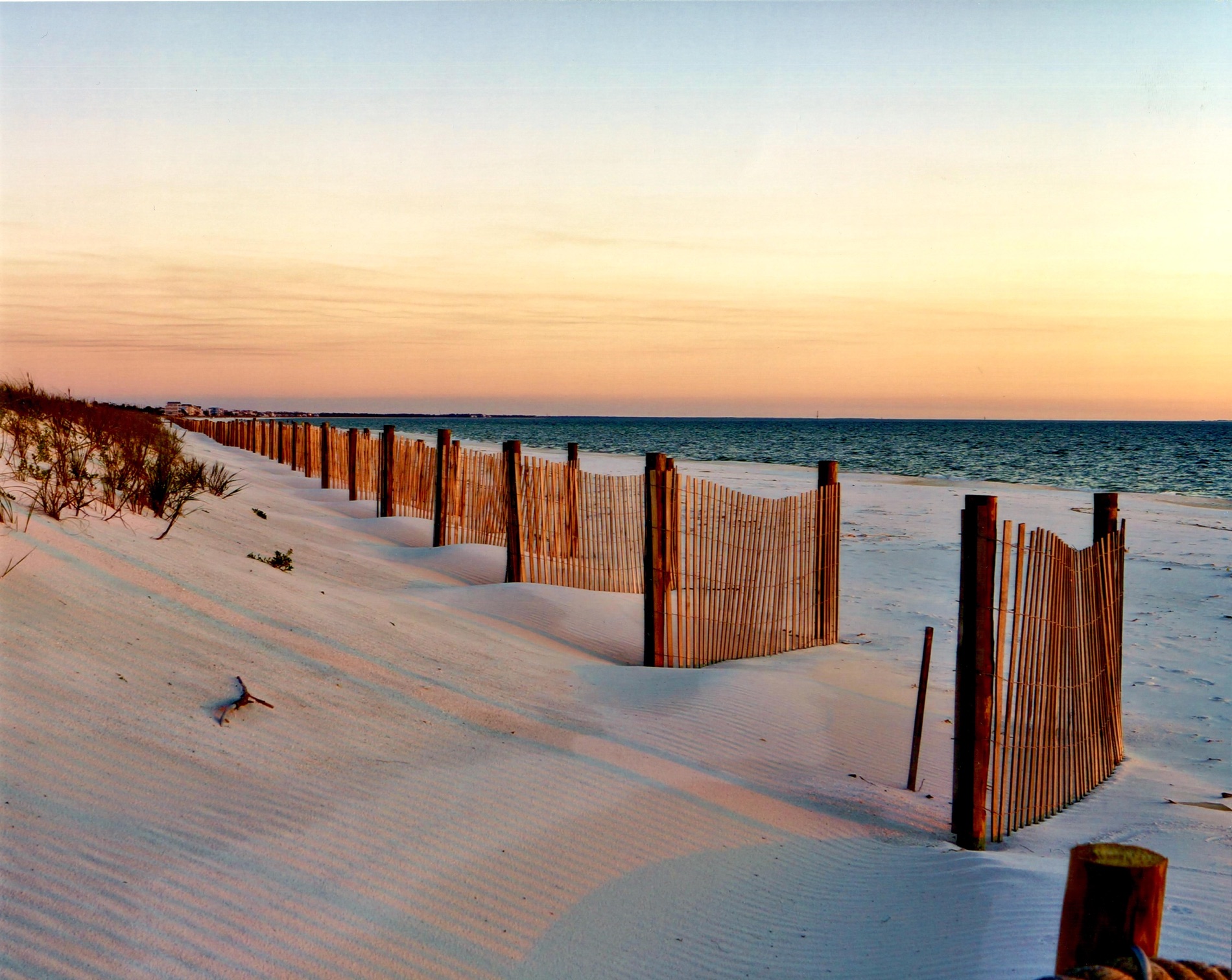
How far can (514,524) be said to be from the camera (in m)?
9.98

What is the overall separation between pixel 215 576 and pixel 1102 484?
35273 millimetres

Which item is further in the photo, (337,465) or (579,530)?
(337,465)

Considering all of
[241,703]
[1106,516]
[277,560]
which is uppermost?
[1106,516]

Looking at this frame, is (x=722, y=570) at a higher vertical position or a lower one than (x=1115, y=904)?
→ lower

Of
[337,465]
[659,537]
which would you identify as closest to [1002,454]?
[337,465]

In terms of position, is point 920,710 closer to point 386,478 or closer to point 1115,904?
point 1115,904

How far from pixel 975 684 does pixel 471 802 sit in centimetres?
234

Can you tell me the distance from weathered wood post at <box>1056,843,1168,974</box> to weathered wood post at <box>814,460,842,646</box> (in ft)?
21.0

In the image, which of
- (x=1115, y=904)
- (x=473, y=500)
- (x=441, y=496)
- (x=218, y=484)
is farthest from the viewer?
(x=218, y=484)

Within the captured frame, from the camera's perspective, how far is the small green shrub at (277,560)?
789cm

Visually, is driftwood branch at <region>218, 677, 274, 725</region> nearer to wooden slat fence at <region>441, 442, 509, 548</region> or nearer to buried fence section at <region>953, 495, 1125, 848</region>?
buried fence section at <region>953, 495, 1125, 848</region>

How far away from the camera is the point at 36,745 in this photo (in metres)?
3.55

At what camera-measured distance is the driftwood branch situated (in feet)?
13.9

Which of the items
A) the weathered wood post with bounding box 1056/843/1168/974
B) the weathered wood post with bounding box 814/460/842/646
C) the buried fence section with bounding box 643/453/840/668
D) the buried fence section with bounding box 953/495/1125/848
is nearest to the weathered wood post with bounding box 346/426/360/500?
the buried fence section with bounding box 643/453/840/668
